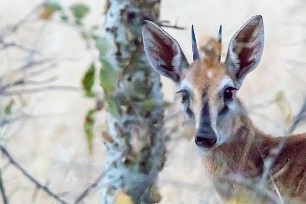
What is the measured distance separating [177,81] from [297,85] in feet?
8.02

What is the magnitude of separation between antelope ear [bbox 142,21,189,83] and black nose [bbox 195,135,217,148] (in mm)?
381

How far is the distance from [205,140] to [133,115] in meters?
0.57

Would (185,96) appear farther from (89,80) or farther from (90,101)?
(90,101)

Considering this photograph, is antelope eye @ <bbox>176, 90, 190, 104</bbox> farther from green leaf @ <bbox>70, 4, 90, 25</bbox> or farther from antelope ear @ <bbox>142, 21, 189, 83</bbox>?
green leaf @ <bbox>70, 4, 90, 25</bbox>

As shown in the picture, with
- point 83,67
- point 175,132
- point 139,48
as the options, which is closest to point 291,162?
point 175,132

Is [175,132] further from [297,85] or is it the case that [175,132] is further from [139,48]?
[297,85]

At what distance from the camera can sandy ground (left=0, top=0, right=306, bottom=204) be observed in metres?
5.69

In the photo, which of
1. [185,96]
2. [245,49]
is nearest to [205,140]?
[185,96]

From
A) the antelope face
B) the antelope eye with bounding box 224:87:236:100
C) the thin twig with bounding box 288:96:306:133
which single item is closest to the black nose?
the antelope face

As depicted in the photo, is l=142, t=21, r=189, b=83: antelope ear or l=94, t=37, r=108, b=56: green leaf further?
l=142, t=21, r=189, b=83: antelope ear

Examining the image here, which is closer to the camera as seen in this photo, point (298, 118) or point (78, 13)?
point (78, 13)

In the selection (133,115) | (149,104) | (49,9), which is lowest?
(133,115)

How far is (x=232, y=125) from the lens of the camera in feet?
14.1

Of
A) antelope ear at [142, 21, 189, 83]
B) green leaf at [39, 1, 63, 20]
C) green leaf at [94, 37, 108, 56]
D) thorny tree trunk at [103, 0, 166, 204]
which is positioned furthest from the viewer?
thorny tree trunk at [103, 0, 166, 204]
